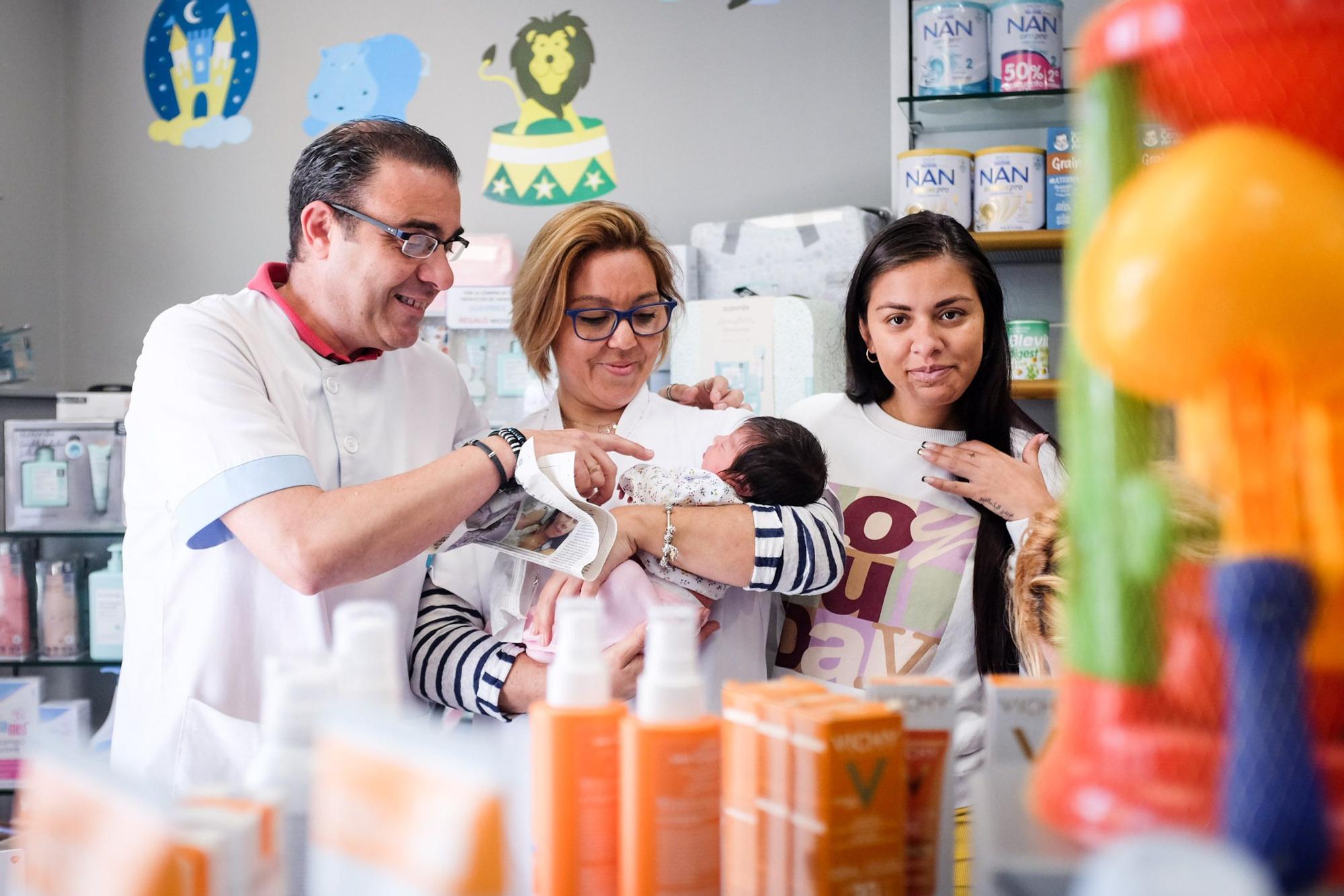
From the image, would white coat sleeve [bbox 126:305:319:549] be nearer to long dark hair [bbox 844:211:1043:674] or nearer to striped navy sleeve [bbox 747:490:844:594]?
striped navy sleeve [bbox 747:490:844:594]

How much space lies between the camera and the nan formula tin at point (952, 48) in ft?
8.46

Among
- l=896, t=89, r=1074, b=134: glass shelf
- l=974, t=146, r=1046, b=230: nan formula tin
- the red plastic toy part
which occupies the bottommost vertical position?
the red plastic toy part

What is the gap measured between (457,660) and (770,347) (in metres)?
1.67

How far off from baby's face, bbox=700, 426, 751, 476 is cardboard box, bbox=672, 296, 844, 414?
48.9 inches

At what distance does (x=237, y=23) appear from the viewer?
4113 millimetres

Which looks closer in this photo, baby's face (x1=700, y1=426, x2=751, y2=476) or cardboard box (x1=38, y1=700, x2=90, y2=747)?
baby's face (x1=700, y1=426, x2=751, y2=476)

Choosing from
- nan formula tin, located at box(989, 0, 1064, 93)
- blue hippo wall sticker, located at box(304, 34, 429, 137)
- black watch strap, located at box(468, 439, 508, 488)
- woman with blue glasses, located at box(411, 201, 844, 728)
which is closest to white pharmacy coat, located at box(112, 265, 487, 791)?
woman with blue glasses, located at box(411, 201, 844, 728)

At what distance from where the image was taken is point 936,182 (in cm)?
260

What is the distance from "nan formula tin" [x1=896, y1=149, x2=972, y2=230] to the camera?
259 cm

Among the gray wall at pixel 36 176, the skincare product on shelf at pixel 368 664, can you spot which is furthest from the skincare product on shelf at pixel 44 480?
the skincare product on shelf at pixel 368 664

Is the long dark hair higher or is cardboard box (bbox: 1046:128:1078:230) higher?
cardboard box (bbox: 1046:128:1078:230)

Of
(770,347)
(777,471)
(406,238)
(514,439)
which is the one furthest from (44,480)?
(777,471)

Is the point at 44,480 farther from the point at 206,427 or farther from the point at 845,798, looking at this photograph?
the point at 845,798

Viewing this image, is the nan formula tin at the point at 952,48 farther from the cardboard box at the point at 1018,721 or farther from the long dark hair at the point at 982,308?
the cardboard box at the point at 1018,721
